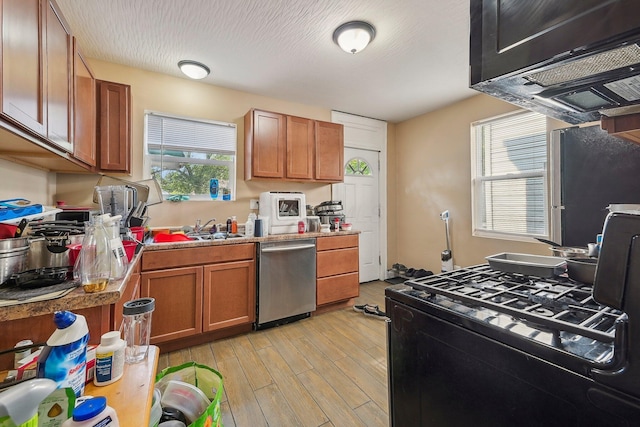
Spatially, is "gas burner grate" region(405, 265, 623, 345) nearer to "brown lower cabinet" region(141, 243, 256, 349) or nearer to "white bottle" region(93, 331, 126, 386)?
"white bottle" region(93, 331, 126, 386)

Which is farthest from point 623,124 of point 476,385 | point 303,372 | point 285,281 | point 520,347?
point 285,281

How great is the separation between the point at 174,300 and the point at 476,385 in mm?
2271

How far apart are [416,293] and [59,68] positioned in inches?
91.7

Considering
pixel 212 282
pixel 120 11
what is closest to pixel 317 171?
pixel 212 282

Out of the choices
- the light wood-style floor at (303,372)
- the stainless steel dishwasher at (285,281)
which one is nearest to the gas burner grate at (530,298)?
the light wood-style floor at (303,372)

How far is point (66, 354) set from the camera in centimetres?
63

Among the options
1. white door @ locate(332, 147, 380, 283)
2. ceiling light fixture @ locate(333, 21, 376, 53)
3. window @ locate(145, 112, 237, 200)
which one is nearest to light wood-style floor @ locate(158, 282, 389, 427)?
white door @ locate(332, 147, 380, 283)

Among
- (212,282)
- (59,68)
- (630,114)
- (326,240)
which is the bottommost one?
(212,282)

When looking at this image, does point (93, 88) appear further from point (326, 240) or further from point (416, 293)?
point (416, 293)

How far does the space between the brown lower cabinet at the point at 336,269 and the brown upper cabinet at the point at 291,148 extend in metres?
0.89

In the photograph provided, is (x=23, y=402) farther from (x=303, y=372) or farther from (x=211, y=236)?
(x=211, y=236)

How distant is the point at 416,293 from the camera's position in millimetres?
911

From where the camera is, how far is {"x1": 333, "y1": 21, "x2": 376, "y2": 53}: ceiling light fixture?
212 cm

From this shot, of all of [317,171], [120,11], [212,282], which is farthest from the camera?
[317,171]
